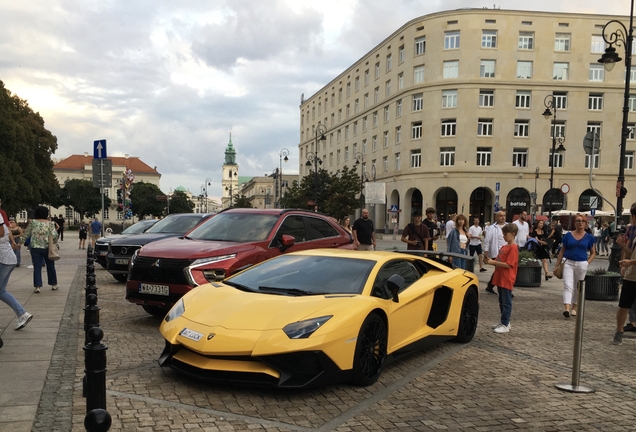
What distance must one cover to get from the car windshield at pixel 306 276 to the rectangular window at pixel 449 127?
154 ft

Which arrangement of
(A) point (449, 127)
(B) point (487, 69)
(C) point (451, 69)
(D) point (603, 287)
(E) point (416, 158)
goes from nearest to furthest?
1. (D) point (603, 287)
2. (B) point (487, 69)
3. (C) point (451, 69)
4. (A) point (449, 127)
5. (E) point (416, 158)

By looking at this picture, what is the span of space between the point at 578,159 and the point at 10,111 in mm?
50492

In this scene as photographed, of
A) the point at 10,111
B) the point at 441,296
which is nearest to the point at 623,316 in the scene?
the point at 441,296

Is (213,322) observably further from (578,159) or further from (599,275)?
(578,159)

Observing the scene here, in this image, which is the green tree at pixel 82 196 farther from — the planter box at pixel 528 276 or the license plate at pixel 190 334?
the license plate at pixel 190 334

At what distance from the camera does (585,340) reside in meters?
7.75

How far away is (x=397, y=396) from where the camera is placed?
5.01 m

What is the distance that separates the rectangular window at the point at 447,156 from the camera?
50.9 metres

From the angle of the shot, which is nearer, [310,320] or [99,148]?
[310,320]

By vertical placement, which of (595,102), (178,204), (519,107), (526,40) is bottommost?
(178,204)

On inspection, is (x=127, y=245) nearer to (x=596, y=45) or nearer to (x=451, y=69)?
(x=451, y=69)

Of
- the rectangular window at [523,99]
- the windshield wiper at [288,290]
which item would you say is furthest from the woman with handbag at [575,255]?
the rectangular window at [523,99]

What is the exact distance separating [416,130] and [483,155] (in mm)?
7192

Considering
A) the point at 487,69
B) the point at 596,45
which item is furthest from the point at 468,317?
the point at 596,45
